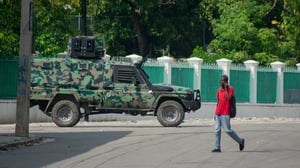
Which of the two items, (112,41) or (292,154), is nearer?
(292,154)

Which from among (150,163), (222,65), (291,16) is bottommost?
(150,163)

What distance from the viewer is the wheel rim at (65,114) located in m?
29.9

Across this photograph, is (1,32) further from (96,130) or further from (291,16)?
(291,16)

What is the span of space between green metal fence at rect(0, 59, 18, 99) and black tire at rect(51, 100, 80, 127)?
13.1 ft

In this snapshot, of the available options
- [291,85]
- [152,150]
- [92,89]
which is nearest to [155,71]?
[291,85]

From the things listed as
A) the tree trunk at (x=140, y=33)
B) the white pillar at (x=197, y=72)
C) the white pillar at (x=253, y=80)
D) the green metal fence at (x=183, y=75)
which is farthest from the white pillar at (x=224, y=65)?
the tree trunk at (x=140, y=33)

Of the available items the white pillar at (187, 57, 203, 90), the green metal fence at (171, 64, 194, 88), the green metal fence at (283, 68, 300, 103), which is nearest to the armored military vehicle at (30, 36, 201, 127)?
the green metal fence at (171, 64, 194, 88)

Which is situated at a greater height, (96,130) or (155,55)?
(155,55)

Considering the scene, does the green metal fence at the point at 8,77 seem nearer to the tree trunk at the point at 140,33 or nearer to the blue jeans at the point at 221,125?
the blue jeans at the point at 221,125

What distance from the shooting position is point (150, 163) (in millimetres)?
16984

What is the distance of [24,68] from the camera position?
23.5m

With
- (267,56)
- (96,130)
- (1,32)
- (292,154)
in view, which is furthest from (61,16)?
(292,154)

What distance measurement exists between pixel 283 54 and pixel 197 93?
17715 mm

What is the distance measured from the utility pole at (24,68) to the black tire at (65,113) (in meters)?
6.21
